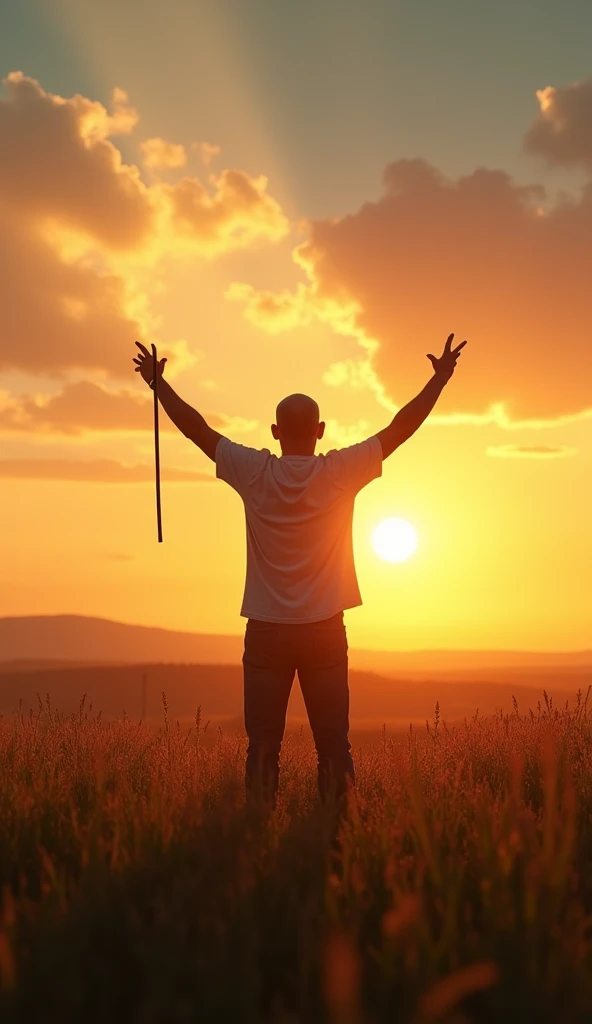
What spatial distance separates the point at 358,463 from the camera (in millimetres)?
5469

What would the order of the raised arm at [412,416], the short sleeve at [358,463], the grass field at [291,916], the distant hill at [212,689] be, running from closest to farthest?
the grass field at [291,916]
the short sleeve at [358,463]
the raised arm at [412,416]
the distant hill at [212,689]

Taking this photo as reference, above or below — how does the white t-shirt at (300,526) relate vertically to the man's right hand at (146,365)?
below

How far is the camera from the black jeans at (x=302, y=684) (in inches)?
210

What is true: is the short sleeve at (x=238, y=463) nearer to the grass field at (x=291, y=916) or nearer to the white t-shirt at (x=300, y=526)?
the white t-shirt at (x=300, y=526)

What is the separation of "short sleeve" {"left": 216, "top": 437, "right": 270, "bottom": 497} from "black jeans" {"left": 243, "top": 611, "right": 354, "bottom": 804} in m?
0.83

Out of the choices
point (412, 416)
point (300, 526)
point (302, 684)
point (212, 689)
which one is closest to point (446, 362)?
point (412, 416)

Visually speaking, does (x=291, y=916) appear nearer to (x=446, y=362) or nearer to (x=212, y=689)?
(x=446, y=362)

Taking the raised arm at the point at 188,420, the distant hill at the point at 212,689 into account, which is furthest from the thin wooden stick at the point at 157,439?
the distant hill at the point at 212,689

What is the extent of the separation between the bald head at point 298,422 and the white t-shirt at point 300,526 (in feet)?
0.36

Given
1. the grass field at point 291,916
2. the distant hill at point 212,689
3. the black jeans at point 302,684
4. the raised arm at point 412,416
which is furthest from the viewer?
the distant hill at point 212,689

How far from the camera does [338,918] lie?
10.4ft

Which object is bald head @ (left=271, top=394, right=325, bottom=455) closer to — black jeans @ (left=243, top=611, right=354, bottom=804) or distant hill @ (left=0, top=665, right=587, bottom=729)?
black jeans @ (left=243, top=611, right=354, bottom=804)

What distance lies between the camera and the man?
5.35 metres

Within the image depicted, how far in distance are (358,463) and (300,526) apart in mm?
504
